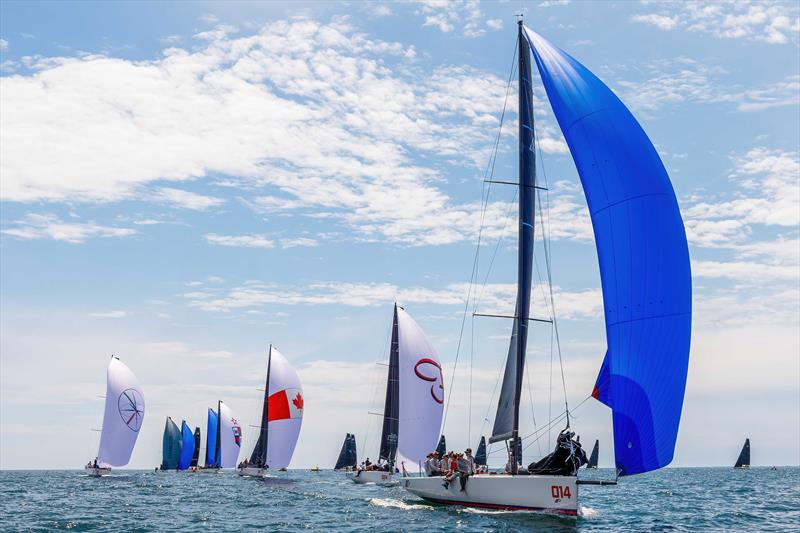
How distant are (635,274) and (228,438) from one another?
252 feet

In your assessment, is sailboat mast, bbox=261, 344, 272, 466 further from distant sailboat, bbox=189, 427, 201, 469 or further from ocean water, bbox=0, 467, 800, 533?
distant sailboat, bbox=189, 427, 201, 469

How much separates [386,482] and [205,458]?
52.1m

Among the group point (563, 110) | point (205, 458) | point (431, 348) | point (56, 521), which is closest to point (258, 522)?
point (56, 521)

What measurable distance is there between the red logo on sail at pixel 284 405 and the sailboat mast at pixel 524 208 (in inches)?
1493

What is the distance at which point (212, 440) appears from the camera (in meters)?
96.0

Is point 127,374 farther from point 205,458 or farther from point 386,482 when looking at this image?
point 205,458

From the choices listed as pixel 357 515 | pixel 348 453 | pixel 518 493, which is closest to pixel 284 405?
pixel 348 453

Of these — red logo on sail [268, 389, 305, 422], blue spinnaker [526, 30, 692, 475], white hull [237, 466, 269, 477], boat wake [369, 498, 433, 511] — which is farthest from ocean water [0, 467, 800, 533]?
white hull [237, 466, 269, 477]

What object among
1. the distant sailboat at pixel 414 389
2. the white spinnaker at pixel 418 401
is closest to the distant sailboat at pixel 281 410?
the distant sailboat at pixel 414 389

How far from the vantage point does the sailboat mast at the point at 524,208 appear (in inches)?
1041

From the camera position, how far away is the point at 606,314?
21328 millimetres

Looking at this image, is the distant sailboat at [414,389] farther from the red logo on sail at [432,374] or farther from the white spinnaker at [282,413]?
the white spinnaker at [282,413]

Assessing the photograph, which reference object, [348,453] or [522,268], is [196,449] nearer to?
[348,453]

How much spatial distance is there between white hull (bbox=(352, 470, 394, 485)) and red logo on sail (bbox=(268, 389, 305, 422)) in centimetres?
888
